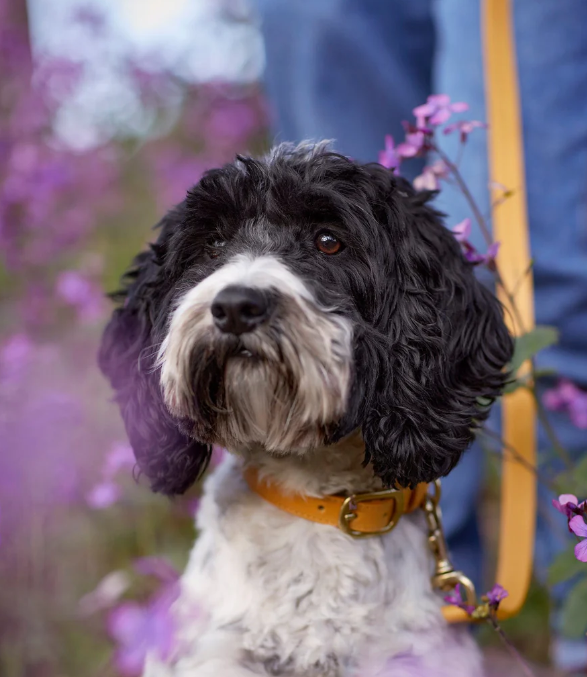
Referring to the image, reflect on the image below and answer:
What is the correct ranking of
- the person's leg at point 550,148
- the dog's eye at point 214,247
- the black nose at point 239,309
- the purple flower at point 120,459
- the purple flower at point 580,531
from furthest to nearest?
the purple flower at point 120,459 < the person's leg at point 550,148 < the dog's eye at point 214,247 < the black nose at point 239,309 < the purple flower at point 580,531

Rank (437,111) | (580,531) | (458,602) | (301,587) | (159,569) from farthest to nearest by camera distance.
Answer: (159,569) → (437,111) → (301,587) → (458,602) → (580,531)

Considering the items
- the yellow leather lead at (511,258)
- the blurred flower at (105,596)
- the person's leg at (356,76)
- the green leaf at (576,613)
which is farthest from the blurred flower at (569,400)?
the blurred flower at (105,596)

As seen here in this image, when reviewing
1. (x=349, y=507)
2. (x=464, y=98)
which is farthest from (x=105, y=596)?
(x=464, y=98)

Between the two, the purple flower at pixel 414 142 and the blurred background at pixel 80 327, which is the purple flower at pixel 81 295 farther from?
the purple flower at pixel 414 142

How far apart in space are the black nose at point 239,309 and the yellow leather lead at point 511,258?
3.18 ft

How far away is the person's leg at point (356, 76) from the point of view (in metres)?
2.81

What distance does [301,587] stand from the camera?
1791 millimetres

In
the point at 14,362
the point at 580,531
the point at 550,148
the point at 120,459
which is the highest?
the point at 550,148

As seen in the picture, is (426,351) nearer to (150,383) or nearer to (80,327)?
(150,383)

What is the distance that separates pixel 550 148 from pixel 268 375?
1578 mm

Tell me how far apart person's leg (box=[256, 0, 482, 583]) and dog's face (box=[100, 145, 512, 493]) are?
105 cm

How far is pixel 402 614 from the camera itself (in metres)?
1.80

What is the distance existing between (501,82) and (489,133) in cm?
22

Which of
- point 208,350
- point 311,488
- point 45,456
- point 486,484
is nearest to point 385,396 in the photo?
point 311,488
